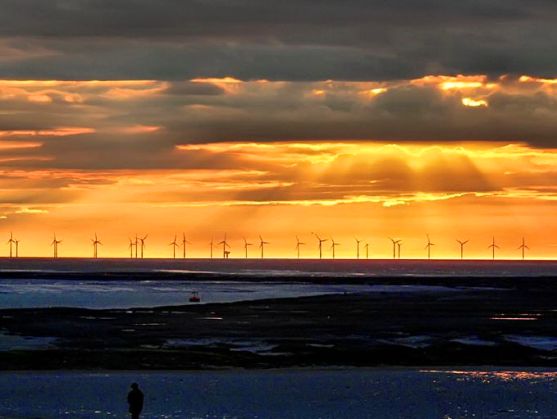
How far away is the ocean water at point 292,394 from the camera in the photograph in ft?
150

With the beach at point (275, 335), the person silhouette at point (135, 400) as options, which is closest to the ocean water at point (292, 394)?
the beach at point (275, 335)

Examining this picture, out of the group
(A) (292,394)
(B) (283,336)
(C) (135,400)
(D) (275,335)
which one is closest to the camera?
(C) (135,400)

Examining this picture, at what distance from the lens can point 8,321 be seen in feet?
280

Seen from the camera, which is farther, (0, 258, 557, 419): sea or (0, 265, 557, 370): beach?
(0, 265, 557, 370): beach

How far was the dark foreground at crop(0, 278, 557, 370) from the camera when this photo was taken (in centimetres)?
6134

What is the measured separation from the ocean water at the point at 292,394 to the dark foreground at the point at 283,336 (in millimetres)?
3490

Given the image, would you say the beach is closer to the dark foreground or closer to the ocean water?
the dark foreground

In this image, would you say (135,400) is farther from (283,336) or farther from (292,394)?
(283,336)

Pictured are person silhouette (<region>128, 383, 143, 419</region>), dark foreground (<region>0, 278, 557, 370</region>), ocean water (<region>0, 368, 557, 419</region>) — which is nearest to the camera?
person silhouette (<region>128, 383, 143, 419</region>)

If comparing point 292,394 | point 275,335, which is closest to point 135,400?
point 292,394

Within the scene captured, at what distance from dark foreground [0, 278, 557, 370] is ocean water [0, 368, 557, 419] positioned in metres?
3.49

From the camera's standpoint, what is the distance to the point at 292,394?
50531 mm

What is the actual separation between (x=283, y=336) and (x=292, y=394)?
23.9m

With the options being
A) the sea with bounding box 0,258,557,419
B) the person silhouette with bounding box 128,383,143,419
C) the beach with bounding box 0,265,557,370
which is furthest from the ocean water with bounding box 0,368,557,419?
the person silhouette with bounding box 128,383,143,419
